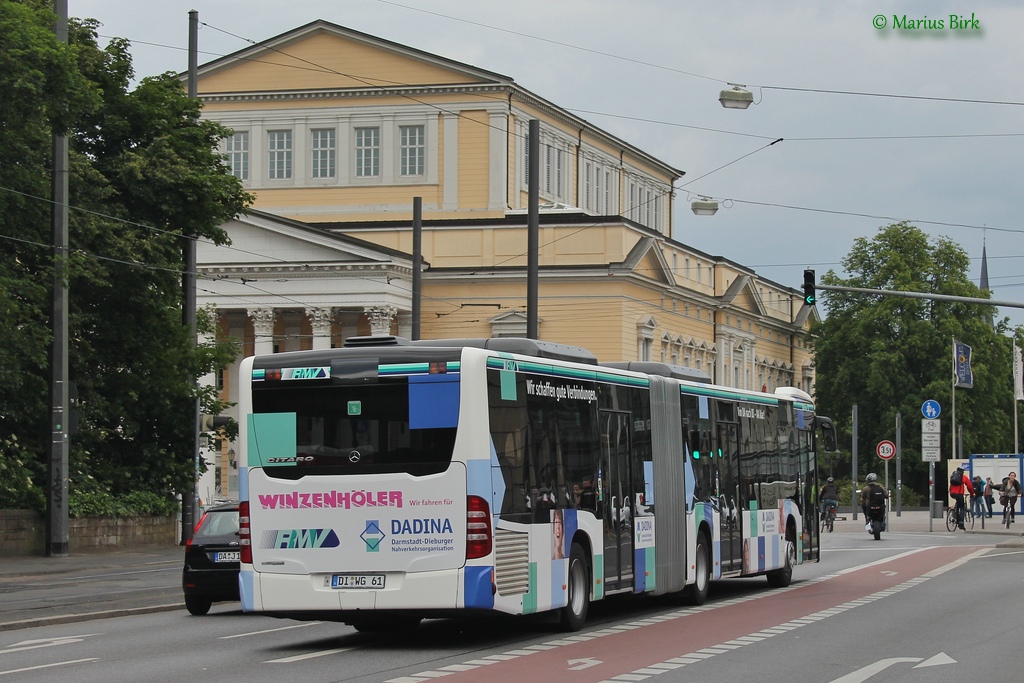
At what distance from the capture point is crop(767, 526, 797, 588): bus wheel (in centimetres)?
2647

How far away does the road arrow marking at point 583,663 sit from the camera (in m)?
14.0

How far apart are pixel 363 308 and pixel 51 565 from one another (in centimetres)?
4796

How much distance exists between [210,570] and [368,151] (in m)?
66.7

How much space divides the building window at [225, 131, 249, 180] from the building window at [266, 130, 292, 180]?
1.18 metres

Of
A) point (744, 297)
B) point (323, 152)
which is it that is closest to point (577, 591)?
point (323, 152)

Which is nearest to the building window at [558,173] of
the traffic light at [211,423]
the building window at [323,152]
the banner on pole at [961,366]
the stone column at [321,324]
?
the building window at [323,152]

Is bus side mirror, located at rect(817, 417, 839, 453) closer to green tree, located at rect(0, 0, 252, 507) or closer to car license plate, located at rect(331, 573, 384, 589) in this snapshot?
car license plate, located at rect(331, 573, 384, 589)

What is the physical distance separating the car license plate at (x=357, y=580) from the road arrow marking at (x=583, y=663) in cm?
221

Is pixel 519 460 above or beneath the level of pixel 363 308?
beneath

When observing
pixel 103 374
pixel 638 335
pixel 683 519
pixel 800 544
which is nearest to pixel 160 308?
pixel 103 374

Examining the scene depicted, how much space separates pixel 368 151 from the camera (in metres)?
87.2

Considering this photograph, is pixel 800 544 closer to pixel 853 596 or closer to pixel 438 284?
pixel 853 596

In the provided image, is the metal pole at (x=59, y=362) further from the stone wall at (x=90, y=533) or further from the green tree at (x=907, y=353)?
the green tree at (x=907, y=353)

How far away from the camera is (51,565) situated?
32.0 m
